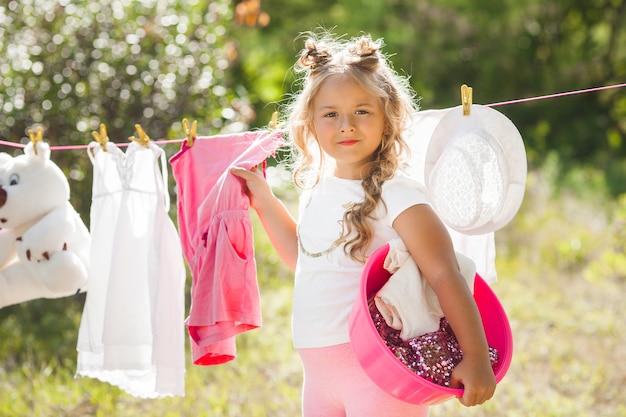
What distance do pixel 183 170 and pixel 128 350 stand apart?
2.00 ft

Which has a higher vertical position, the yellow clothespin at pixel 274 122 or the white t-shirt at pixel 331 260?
the yellow clothespin at pixel 274 122

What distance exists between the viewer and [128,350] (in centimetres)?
277

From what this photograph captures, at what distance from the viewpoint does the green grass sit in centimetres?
391

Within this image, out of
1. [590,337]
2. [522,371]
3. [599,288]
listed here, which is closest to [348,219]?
[522,371]

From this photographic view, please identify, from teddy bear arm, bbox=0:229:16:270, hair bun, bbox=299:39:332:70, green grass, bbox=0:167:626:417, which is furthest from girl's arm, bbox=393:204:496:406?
green grass, bbox=0:167:626:417

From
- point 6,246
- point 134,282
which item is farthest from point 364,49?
point 6,246

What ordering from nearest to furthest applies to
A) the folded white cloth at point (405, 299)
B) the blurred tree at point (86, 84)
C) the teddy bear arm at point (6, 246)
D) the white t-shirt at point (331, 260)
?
1. the folded white cloth at point (405, 299)
2. the white t-shirt at point (331, 260)
3. the teddy bear arm at point (6, 246)
4. the blurred tree at point (86, 84)

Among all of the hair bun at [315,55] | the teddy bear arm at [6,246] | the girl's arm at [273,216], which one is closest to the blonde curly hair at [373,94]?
the hair bun at [315,55]

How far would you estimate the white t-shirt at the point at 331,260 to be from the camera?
2.24 metres

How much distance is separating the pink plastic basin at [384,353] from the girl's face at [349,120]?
0.32 m

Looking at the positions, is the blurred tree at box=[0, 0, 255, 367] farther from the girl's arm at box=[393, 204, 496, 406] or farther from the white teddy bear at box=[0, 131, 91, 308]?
the girl's arm at box=[393, 204, 496, 406]

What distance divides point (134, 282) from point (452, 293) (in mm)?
1181

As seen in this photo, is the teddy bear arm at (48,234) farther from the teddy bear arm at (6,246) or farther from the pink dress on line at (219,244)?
the pink dress on line at (219,244)

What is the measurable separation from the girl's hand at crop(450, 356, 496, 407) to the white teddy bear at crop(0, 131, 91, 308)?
4.57 feet
